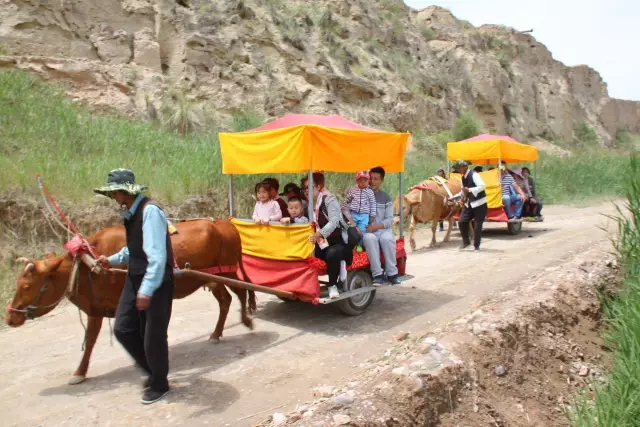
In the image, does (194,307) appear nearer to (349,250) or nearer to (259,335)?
(259,335)

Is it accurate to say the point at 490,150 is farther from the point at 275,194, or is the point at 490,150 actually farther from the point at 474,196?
the point at 275,194

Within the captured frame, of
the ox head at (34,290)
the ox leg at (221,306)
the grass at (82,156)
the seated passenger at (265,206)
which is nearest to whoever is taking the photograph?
the ox head at (34,290)

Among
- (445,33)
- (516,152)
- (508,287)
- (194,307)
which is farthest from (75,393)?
(445,33)

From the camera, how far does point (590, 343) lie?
595 centimetres

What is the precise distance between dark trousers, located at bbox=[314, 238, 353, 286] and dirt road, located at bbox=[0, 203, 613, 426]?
2.08 feet

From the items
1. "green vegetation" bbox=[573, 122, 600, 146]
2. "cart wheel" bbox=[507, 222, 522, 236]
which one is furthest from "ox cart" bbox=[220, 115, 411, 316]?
"green vegetation" bbox=[573, 122, 600, 146]

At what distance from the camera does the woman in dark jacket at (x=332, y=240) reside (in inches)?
242

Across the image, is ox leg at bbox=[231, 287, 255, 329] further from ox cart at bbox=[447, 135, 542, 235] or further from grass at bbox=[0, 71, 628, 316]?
ox cart at bbox=[447, 135, 542, 235]

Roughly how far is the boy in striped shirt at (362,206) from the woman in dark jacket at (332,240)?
1.63ft

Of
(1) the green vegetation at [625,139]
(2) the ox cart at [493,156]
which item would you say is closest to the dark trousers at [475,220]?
(2) the ox cart at [493,156]

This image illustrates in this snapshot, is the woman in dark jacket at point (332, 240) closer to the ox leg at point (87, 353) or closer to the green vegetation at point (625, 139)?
the ox leg at point (87, 353)

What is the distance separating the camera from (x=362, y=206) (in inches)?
270

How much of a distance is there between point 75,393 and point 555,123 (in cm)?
4528

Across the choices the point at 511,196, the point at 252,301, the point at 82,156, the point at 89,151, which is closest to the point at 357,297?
the point at 252,301
